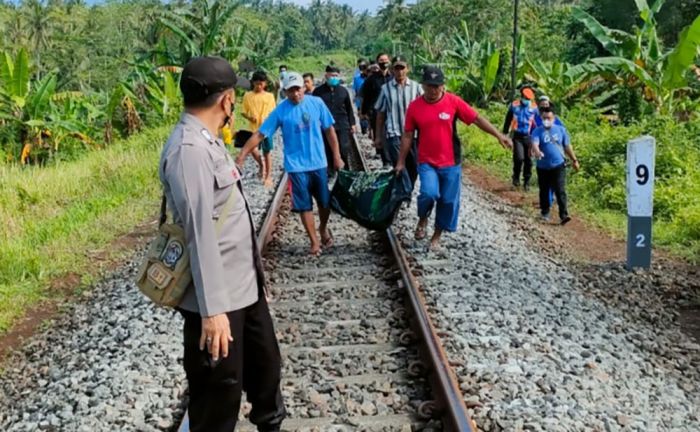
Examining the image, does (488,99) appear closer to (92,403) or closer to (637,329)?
(637,329)

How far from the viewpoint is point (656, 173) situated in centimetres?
1283

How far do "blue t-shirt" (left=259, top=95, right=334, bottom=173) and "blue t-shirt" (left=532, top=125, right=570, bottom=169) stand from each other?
11.2 ft

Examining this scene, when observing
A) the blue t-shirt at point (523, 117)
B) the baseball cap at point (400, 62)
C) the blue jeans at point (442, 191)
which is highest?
the baseball cap at point (400, 62)

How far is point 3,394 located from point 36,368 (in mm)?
399

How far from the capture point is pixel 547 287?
7.02 metres

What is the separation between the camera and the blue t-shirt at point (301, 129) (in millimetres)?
7875

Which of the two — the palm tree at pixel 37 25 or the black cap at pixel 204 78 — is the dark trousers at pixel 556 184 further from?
the palm tree at pixel 37 25

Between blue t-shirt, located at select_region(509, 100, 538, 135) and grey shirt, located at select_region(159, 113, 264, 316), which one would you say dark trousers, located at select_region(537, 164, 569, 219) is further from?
grey shirt, located at select_region(159, 113, 264, 316)

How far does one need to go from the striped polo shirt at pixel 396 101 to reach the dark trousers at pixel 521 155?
11.6ft

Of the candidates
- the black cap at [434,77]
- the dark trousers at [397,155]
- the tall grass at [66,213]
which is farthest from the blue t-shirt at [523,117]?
the tall grass at [66,213]

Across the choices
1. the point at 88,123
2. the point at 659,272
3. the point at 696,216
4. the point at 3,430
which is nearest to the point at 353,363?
the point at 3,430

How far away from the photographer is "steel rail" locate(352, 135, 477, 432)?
13.8 feet

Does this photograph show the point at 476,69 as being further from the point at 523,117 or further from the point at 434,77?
the point at 434,77

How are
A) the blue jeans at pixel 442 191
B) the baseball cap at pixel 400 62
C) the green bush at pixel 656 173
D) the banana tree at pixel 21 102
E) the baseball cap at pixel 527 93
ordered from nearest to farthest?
the blue jeans at pixel 442 191 → the baseball cap at pixel 400 62 → the green bush at pixel 656 173 → the baseball cap at pixel 527 93 → the banana tree at pixel 21 102
